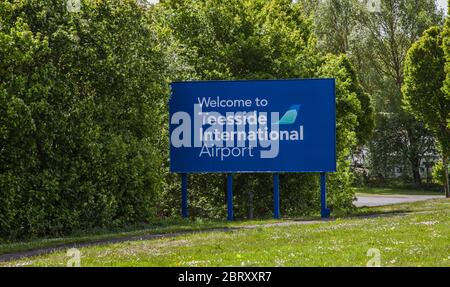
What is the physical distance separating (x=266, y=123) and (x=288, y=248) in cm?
1333

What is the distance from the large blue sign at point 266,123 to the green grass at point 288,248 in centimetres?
728

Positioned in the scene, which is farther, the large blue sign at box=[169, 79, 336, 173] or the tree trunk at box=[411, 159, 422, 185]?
the tree trunk at box=[411, 159, 422, 185]

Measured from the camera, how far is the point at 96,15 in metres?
27.5

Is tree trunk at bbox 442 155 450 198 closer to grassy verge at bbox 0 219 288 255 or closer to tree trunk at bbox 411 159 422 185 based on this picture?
tree trunk at bbox 411 159 422 185

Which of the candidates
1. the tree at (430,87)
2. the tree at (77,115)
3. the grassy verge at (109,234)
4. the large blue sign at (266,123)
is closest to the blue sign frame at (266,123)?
the large blue sign at (266,123)

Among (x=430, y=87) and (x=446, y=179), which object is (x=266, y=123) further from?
(x=446, y=179)

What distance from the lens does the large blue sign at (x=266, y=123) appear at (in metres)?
30.2

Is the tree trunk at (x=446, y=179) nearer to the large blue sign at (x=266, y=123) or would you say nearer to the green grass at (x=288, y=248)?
the large blue sign at (x=266, y=123)

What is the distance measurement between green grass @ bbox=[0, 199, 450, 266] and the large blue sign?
287 inches

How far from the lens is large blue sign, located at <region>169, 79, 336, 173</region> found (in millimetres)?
30203

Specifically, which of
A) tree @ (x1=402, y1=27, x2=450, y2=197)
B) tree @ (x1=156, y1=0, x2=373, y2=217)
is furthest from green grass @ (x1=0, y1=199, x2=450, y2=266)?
tree @ (x1=402, y1=27, x2=450, y2=197)
